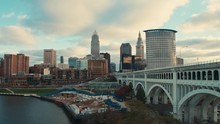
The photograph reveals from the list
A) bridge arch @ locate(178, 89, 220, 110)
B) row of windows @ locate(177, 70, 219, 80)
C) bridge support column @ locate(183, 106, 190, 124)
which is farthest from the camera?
bridge support column @ locate(183, 106, 190, 124)

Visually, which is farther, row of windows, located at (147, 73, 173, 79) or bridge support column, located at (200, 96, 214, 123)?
row of windows, located at (147, 73, 173, 79)

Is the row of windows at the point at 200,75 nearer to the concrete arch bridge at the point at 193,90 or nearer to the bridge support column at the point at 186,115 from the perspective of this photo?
the concrete arch bridge at the point at 193,90

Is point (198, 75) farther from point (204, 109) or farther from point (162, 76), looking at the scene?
point (162, 76)

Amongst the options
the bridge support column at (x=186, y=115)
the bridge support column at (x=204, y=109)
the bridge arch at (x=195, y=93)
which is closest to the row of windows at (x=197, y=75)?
the bridge arch at (x=195, y=93)

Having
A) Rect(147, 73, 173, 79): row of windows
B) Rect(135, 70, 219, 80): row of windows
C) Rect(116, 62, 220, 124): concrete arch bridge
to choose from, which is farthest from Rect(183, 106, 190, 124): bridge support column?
Rect(147, 73, 173, 79): row of windows

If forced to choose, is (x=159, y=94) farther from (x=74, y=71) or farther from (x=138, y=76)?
(x=74, y=71)

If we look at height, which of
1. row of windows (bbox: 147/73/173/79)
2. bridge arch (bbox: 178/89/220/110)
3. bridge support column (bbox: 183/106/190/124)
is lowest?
bridge support column (bbox: 183/106/190/124)

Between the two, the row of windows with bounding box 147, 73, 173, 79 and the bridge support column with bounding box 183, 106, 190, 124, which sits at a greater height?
the row of windows with bounding box 147, 73, 173, 79

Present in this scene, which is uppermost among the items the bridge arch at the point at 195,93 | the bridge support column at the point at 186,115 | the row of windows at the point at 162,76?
the row of windows at the point at 162,76

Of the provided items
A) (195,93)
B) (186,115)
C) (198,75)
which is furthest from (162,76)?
(198,75)

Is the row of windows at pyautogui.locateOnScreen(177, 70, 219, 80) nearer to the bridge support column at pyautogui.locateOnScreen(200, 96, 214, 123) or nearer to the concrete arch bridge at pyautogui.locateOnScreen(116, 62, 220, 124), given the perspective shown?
the concrete arch bridge at pyautogui.locateOnScreen(116, 62, 220, 124)

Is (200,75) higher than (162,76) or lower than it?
higher
